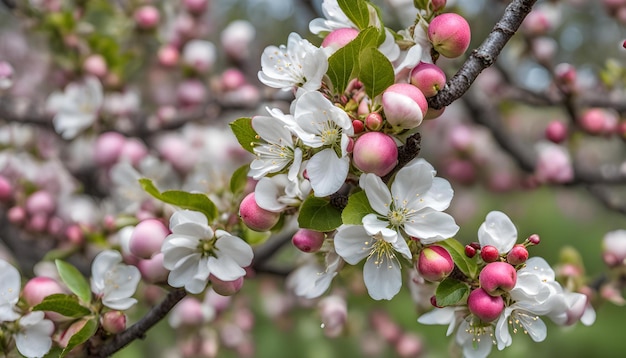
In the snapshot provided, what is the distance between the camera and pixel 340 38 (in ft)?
2.87

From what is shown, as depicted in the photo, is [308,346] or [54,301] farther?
[308,346]

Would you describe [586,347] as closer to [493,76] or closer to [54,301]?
[493,76]

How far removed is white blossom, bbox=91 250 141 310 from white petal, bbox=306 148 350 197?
0.41 metres

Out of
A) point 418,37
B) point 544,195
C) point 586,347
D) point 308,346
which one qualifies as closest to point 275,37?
point 544,195

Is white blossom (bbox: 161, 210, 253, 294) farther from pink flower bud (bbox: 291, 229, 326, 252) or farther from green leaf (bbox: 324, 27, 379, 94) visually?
green leaf (bbox: 324, 27, 379, 94)

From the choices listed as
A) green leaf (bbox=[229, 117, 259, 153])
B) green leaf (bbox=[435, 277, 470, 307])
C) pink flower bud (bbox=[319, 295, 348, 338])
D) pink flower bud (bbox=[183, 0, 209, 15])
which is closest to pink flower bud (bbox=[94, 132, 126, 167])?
pink flower bud (bbox=[183, 0, 209, 15])

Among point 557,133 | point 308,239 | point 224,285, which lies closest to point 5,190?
point 224,285

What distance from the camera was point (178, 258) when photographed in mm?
920

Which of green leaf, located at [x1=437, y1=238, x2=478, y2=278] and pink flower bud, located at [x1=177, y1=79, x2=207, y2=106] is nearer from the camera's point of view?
green leaf, located at [x1=437, y1=238, x2=478, y2=278]

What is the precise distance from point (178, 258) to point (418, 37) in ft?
Result: 1.56

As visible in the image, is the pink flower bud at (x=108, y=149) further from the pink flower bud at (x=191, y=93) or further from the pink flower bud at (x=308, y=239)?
the pink flower bud at (x=308, y=239)

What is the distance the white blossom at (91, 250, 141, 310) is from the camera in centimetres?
102

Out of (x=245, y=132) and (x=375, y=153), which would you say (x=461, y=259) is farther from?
(x=245, y=132)

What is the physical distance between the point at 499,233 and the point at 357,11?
0.37m
